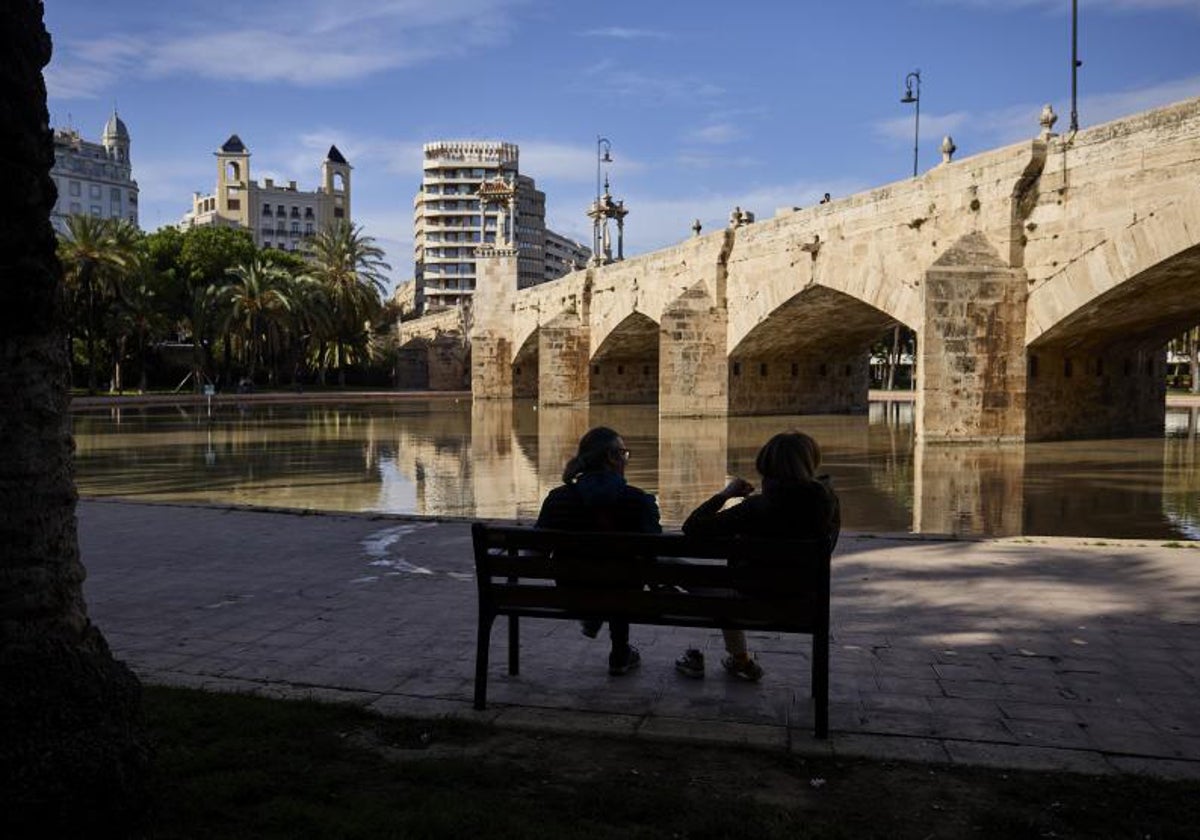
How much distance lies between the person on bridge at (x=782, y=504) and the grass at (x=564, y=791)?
2.87 ft

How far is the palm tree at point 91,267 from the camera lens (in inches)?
1601

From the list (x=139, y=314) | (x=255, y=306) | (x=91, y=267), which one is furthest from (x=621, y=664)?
(x=139, y=314)

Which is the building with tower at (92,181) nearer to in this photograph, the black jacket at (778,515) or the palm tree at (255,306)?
the palm tree at (255,306)

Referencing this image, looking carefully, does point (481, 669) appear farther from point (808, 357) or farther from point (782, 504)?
point (808, 357)

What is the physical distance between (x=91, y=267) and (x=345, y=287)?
43.6ft

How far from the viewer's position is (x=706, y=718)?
3.68m

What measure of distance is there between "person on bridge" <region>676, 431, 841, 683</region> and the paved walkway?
2.17ft

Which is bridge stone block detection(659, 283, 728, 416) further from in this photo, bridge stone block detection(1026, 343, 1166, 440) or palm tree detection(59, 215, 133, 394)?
palm tree detection(59, 215, 133, 394)

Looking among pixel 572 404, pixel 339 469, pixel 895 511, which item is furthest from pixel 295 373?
pixel 895 511

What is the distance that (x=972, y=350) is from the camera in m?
17.2

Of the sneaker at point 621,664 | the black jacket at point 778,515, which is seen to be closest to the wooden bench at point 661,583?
the black jacket at point 778,515

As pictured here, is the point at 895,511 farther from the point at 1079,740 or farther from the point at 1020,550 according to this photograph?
the point at 1079,740

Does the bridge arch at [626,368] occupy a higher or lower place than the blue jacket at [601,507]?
higher

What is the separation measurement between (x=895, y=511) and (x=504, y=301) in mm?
35899
